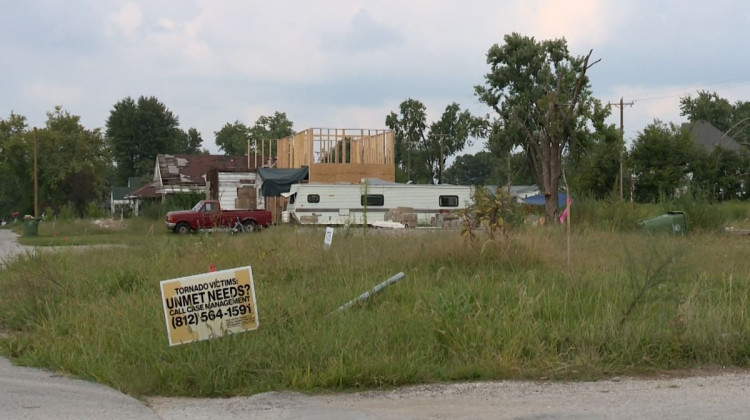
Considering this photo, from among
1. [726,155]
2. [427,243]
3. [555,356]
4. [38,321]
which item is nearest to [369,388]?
[555,356]

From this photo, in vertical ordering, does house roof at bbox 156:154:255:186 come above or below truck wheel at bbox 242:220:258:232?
above

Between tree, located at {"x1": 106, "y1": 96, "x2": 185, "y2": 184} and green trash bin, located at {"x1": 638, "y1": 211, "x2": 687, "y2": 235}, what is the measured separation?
3394 inches

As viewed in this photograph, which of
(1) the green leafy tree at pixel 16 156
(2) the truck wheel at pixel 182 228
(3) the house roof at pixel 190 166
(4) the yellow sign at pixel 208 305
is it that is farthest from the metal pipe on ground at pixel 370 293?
(1) the green leafy tree at pixel 16 156

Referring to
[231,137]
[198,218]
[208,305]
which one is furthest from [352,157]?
[231,137]

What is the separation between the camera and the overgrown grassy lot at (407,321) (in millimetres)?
7195

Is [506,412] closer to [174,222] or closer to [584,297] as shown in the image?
[584,297]

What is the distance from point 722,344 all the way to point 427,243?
223 inches

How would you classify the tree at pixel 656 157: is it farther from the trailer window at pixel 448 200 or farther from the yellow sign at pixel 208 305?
the yellow sign at pixel 208 305

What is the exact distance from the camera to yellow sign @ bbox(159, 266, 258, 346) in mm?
7566

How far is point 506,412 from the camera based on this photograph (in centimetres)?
603

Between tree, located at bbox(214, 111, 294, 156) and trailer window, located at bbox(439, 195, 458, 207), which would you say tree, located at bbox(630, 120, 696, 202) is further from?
tree, located at bbox(214, 111, 294, 156)

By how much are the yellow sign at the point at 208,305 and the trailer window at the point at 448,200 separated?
1136 inches

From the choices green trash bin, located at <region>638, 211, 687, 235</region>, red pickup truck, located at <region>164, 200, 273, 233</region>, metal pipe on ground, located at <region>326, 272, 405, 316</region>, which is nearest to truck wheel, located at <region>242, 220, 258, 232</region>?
red pickup truck, located at <region>164, 200, 273, 233</region>

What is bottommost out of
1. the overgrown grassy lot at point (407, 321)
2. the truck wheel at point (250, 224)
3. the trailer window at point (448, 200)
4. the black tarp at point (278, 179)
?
the overgrown grassy lot at point (407, 321)
